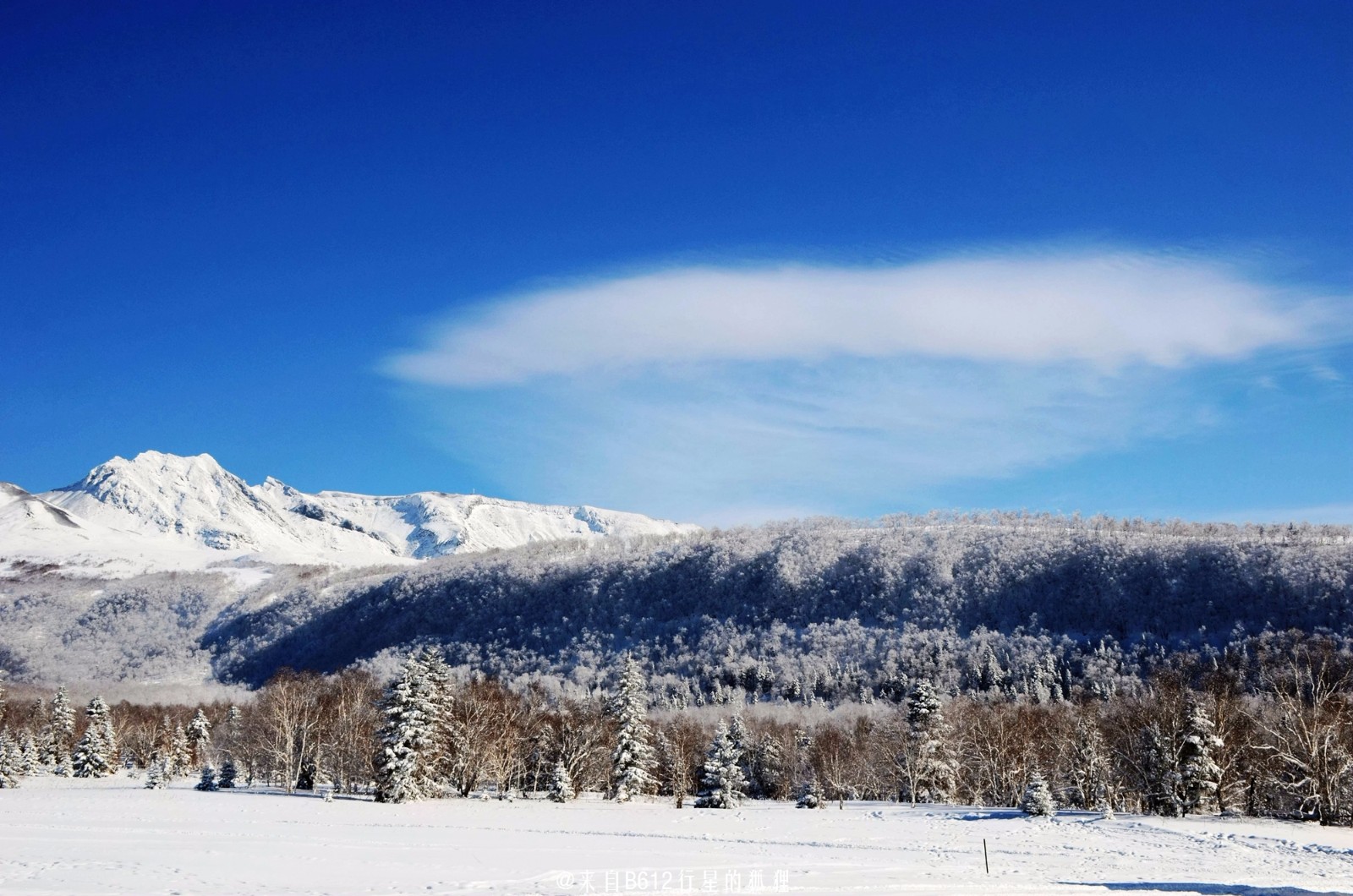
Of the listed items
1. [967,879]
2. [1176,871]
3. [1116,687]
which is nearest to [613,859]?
[967,879]

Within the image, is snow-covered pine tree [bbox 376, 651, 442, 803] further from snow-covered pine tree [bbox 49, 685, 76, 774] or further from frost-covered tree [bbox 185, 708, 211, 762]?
frost-covered tree [bbox 185, 708, 211, 762]

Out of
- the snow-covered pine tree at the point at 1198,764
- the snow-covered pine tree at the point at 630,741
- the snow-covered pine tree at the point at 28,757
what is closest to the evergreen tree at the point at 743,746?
the snow-covered pine tree at the point at 630,741

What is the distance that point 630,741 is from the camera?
233 ft

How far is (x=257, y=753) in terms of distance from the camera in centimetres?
8600

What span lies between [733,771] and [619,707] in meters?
9.43

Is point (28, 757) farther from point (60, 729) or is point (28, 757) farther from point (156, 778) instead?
point (156, 778)

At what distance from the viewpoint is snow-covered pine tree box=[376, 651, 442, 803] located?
5909 centimetres

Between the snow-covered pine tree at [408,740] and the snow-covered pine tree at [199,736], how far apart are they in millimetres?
57959

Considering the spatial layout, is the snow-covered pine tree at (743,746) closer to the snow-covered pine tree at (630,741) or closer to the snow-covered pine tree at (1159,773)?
the snow-covered pine tree at (630,741)

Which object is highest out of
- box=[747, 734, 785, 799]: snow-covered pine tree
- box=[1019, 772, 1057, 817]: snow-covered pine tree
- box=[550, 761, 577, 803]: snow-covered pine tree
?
box=[1019, 772, 1057, 817]: snow-covered pine tree

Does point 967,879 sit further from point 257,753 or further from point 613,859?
point 257,753

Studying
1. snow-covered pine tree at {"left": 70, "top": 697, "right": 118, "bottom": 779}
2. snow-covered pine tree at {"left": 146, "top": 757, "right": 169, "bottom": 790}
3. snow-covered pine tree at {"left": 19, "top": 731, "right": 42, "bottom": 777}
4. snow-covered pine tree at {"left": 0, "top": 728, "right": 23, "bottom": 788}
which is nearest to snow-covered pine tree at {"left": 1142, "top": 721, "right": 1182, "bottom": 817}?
snow-covered pine tree at {"left": 146, "top": 757, "right": 169, "bottom": 790}

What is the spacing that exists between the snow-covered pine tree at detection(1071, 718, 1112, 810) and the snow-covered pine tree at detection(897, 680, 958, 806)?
9.55 m

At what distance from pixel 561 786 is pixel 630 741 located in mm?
5876
